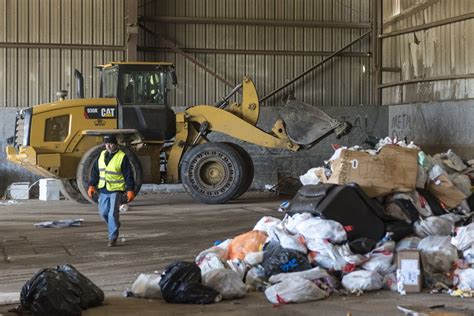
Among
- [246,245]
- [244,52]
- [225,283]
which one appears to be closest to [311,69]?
[244,52]

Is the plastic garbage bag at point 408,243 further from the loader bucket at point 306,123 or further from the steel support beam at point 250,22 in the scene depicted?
the steel support beam at point 250,22

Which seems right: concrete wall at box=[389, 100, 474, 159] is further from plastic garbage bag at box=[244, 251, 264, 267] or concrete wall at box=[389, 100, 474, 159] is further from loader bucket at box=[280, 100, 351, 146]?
plastic garbage bag at box=[244, 251, 264, 267]

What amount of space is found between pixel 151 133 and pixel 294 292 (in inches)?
388

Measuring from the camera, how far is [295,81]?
21141mm

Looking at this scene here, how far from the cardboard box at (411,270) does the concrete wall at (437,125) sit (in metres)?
11.3

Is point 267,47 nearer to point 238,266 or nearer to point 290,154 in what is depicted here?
point 290,154

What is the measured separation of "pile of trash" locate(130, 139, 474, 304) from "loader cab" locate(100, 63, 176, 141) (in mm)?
7652

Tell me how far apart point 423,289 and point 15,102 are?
14629 mm

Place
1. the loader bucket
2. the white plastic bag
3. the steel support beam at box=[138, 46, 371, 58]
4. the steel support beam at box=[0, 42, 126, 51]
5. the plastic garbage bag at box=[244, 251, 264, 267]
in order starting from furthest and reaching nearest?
the steel support beam at box=[138, 46, 371, 58], the steel support beam at box=[0, 42, 126, 51], the loader bucket, the plastic garbage bag at box=[244, 251, 264, 267], the white plastic bag

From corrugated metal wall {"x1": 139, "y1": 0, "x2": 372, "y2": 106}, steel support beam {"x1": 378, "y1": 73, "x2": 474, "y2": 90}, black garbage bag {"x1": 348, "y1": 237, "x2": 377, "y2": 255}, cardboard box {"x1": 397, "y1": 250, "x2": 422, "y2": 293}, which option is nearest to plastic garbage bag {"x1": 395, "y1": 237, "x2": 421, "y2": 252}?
black garbage bag {"x1": 348, "y1": 237, "x2": 377, "y2": 255}

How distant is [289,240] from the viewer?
7539 mm

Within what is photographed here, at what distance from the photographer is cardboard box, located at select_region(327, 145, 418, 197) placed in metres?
8.41

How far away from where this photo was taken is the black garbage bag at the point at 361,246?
7441 millimetres

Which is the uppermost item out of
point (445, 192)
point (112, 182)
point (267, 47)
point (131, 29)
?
point (131, 29)
